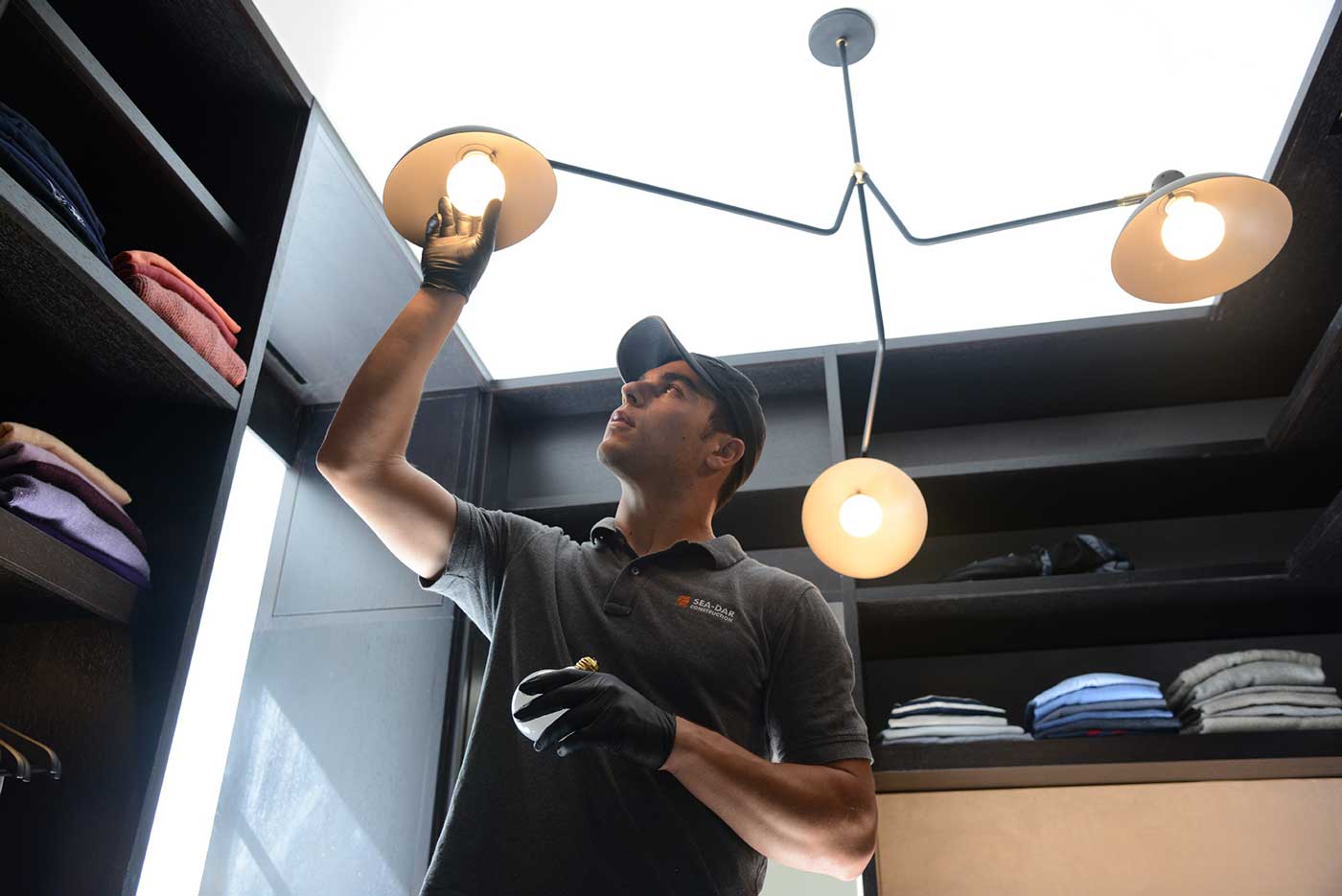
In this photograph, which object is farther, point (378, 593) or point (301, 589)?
point (378, 593)

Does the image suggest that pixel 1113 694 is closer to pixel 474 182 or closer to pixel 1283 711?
pixel 1283 711

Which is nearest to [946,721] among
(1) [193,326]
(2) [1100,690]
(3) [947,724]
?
(3) [947,724]

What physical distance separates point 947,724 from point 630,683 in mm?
1174

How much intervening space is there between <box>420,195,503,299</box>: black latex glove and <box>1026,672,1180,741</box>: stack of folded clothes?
1558 millimetres

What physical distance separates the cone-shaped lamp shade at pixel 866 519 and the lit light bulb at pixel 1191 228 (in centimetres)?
57

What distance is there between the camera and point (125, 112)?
1511 mm

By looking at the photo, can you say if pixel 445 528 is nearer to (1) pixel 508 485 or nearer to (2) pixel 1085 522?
(1) pixel 508 485

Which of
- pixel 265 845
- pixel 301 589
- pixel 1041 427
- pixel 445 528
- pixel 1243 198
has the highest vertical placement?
pixel 1041 427

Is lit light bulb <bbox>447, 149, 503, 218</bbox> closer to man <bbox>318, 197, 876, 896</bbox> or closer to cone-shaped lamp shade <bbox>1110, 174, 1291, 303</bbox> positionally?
man <bbox>318, 197, 876, 896</bbox>

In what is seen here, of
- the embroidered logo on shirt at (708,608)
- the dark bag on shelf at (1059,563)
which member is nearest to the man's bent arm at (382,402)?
the embroidered logo on shirt at (708,608)

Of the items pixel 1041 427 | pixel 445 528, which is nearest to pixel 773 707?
pixel 445 528

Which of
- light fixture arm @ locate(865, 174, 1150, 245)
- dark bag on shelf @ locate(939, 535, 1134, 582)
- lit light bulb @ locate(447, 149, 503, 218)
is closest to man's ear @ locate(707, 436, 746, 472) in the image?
light fixture arm @ locate(865, 174, 1150, 245)

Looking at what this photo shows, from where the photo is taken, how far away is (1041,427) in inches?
113

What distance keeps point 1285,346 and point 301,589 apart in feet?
7.69
